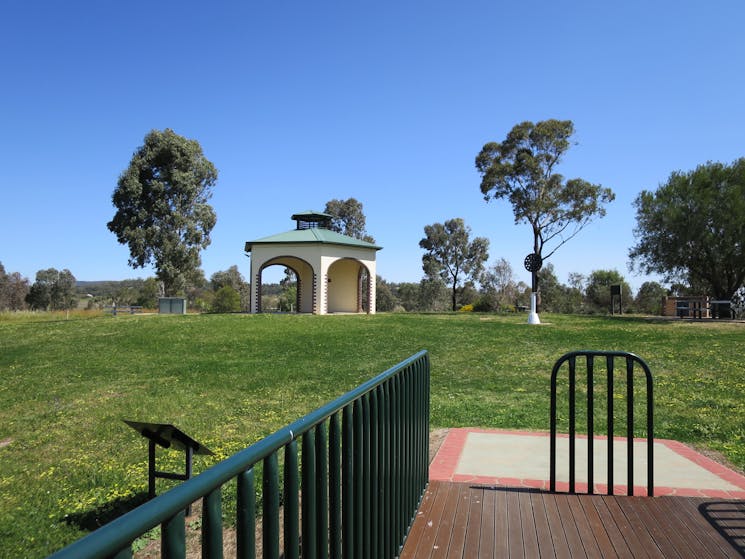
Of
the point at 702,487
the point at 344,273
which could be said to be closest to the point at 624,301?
the point at 344,273

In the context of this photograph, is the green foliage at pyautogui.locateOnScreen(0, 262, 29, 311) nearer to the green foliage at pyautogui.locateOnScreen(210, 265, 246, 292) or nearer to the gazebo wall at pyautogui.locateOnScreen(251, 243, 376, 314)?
the green foliage at pyautogui.locateOnScreen(210, 265, 246, 292)

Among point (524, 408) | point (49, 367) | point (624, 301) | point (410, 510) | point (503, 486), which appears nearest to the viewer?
point (410, 510)

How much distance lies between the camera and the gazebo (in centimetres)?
3036

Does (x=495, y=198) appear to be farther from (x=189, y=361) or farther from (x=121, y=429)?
(x=121, y=429)

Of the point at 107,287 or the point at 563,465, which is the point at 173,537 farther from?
Result: the point at 107,287

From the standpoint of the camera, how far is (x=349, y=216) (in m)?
52.5

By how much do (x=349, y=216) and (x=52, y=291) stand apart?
36.3 m

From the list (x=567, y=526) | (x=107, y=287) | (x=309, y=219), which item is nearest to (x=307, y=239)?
(x=309, y=219)

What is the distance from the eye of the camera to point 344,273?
35.8 m

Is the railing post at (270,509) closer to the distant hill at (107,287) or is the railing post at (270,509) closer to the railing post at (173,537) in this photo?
the railing post at (173,537)

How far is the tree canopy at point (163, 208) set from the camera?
A: 3547cm

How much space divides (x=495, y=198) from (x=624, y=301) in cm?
1873

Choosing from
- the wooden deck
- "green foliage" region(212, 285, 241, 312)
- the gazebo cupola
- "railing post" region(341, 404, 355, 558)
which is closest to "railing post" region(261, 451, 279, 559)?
"railing post" region(341, 404, 355, 558)

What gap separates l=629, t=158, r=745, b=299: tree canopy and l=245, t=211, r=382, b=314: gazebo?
49.0ft
